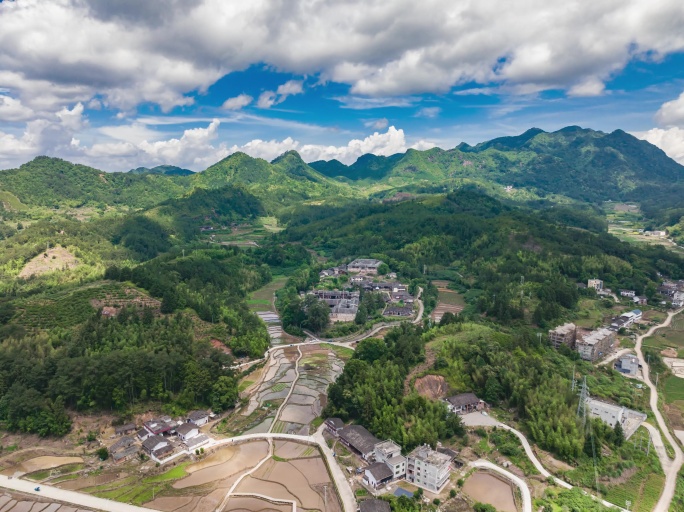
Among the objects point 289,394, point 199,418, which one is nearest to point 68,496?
point 199,418

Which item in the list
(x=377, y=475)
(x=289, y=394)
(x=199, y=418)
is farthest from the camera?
(x=289, y=394)

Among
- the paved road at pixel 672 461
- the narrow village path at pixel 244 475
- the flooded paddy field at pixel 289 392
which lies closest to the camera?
the paved road at pixel 672 461

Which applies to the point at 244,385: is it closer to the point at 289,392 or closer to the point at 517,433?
the point at 289,392

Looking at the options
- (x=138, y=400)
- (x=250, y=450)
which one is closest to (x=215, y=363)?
(x=138, y=400)

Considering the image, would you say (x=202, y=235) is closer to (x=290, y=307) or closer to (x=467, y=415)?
(x=290, y=307)

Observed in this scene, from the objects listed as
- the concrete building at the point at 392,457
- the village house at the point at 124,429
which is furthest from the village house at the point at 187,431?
the concrete building at the point at 392,457

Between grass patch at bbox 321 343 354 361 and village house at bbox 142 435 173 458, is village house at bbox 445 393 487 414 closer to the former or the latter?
grass patch at bbox 321 343 354 361

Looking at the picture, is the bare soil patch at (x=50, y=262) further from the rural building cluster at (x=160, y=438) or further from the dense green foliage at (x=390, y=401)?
the dense green foliage at (x=390, y=401)
